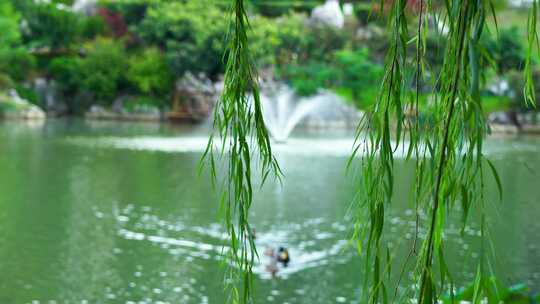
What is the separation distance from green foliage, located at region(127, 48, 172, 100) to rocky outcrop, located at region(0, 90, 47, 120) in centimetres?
316

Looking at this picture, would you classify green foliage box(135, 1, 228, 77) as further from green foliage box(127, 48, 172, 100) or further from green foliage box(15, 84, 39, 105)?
green foliage box(15, 84, 39, 105)

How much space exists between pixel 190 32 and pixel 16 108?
5.57 metres

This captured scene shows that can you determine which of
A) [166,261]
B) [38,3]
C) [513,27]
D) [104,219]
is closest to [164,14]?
[38,3]

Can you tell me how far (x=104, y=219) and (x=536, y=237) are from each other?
14.8 ft

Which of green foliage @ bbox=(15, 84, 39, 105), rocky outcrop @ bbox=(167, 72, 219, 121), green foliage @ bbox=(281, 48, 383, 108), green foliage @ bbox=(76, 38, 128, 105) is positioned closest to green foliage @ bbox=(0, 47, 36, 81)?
green foliage @ bbox=(15, 84, 39, 105)

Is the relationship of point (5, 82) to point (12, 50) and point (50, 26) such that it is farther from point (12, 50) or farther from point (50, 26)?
point (50, 26)

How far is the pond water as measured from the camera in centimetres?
643

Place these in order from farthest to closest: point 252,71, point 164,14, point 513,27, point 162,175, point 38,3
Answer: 1. point 38,3
2. point 164,14
3. point 513,27
4. point 162,175
5. point 252,71

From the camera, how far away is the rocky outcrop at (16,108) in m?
24.7

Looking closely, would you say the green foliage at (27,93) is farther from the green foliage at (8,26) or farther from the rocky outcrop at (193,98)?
the rocky outcrop at (193,98)

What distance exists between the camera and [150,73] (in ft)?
86.4

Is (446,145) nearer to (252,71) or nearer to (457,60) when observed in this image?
(457,60)

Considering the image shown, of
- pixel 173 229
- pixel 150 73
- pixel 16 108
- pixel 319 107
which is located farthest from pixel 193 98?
pixel 173 229

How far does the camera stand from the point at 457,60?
1328 mm
